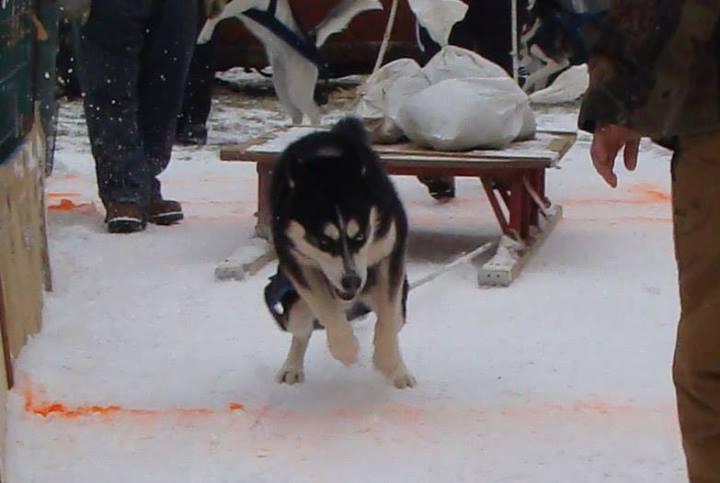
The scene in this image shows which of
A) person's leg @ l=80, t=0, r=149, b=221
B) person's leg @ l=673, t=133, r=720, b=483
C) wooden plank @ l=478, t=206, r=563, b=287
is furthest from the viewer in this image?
person's leg @ l=80, t=0, r=149, b=221

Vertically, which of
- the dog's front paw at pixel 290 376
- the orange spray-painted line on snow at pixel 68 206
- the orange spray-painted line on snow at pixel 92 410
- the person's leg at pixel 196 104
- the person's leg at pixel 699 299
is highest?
the person's leg at pixel 699 299

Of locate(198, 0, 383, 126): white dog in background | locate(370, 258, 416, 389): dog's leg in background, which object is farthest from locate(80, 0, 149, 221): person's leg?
locate(370, 258, 416, 389): dog's leg in background

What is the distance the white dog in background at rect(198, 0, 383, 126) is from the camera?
19.9 feet

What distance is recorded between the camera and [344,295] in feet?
10.6

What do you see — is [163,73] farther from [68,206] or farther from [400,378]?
[400,378]

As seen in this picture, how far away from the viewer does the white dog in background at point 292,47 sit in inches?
239

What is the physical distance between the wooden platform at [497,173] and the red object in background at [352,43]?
15.3 ft

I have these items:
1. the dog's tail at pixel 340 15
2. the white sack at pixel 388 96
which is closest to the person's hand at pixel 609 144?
the white sack at pixel 388 96

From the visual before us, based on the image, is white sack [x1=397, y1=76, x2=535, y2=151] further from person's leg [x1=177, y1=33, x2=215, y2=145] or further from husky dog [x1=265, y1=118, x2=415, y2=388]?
person's leg [x1=177, y1=33, x2=215, y2=145]

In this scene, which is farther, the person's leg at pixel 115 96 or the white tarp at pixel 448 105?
the person's leg at pixel 115 96

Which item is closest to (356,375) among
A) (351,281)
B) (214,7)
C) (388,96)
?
(351,281)

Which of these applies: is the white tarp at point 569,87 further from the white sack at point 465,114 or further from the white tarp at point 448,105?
the white sack at point 465,114

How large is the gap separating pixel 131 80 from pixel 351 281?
234cm

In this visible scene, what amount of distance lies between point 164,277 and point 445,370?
1406 mm
